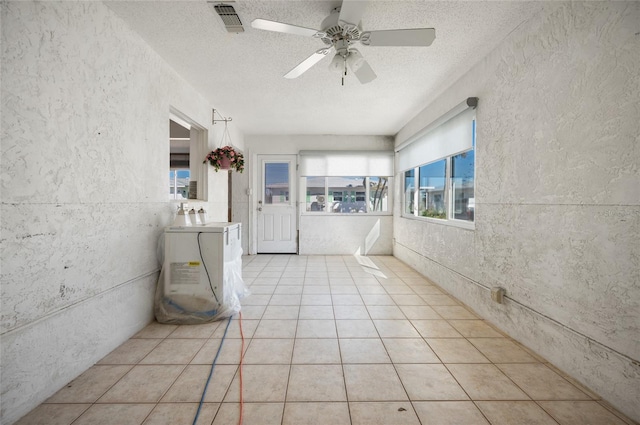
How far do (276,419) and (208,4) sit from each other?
2604 mm

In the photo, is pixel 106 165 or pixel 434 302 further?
pixel 434 302

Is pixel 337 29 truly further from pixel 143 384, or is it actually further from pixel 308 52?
pixel 143 384

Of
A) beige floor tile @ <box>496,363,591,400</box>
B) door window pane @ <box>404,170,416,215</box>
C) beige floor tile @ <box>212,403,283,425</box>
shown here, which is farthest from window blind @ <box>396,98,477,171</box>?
beige floor tile @ <box>212,403,283,425</box>

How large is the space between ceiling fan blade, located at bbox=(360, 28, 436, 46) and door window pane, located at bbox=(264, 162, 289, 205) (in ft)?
13.4

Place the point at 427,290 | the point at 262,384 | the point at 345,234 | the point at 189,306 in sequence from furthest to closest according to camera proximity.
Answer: the point at 345,234 < the point at 427,290 < the point at 189,306 < the point at 262,384

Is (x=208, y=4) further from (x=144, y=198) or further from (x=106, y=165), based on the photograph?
(x=144, y=198)

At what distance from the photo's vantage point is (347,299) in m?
3.16

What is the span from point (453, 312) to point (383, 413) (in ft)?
5.51

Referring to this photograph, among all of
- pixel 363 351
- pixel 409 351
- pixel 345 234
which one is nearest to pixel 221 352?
pixel 363 351

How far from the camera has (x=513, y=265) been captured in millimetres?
2287

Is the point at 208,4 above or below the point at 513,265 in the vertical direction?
above

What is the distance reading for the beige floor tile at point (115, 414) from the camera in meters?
1.40

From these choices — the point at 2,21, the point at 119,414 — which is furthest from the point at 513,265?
the point at 2,21

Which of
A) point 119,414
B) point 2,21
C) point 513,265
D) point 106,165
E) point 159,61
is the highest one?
point 159,61
